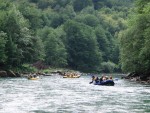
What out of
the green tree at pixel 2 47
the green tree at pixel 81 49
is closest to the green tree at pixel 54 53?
the green tree at pixel 81 49

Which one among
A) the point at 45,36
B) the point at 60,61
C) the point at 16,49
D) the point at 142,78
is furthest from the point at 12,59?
the point at 45,36

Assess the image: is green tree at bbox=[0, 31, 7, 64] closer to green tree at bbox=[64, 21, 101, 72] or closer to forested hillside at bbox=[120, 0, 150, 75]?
forested hillside at bbox=[120, 0, 150, 75]

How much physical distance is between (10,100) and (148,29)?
3515 cm

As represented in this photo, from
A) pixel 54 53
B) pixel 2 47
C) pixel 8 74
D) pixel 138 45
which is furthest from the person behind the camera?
pixel 54 53

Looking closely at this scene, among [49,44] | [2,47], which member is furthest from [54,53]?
[2,47]

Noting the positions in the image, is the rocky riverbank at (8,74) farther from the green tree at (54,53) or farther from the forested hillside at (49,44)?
the green tree at (54,53)

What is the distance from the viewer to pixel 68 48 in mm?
146000

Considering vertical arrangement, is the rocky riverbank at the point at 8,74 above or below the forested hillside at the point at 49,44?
below

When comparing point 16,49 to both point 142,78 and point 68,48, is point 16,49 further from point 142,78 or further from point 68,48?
point 68,48

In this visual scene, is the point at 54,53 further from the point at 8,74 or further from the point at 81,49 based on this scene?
the point at 8,74

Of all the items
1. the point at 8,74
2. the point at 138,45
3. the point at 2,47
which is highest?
the point at 138,45

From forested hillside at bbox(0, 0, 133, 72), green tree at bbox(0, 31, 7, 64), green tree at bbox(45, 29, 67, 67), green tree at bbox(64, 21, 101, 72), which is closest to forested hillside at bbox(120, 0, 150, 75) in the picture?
forested hillside at bbox(0, 0, 133, 72)

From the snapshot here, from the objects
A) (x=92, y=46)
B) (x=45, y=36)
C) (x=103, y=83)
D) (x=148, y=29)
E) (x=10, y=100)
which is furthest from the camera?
(x=92, y=46)

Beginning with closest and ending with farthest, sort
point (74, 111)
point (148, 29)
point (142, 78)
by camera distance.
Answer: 1. point (74, 111)
2. point (148, 29)
3. point (142, 78)
